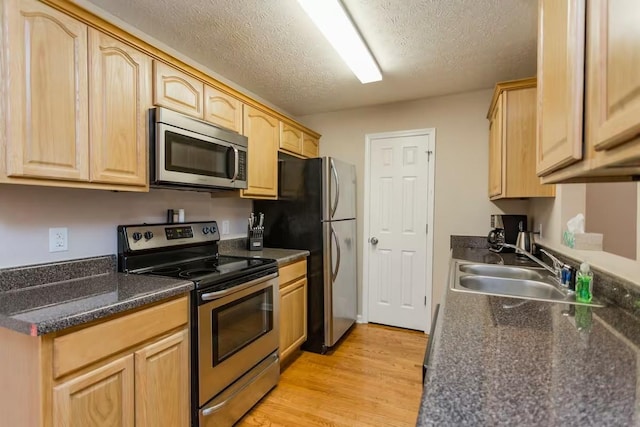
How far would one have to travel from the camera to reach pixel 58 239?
158 cm

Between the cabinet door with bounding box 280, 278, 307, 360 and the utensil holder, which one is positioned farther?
the utensil holder

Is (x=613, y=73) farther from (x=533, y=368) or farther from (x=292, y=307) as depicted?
(x=292, y=307)

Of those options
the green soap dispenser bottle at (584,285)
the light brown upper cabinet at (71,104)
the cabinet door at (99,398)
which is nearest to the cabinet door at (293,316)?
the cabinet door at (99,398)

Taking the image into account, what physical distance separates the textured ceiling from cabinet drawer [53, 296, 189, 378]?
1593 mm

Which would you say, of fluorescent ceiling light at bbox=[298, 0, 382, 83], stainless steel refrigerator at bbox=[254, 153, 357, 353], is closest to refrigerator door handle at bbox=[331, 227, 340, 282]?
stainless steel refrigerator at bbox=[254, 153, 357, 353]

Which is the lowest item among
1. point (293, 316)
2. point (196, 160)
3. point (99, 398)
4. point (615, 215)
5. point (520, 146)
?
point (293, 316)

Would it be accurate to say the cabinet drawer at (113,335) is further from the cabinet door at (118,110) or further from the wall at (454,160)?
the wall at (454,160)

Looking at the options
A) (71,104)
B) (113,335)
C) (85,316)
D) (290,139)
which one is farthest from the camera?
(290,139)

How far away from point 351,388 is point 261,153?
1.89 meters

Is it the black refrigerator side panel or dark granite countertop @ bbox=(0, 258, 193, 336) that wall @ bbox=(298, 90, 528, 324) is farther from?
dark granite countertop @ bbox=(0, 258, 193, 336)

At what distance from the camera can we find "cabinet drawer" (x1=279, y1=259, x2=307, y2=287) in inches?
93.4

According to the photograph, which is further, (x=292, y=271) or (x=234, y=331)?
(x=292, y=271)

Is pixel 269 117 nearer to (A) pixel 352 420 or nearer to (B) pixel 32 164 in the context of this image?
(B) pixel 32 164

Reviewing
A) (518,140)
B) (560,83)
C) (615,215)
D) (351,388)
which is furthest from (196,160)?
(615,215)
